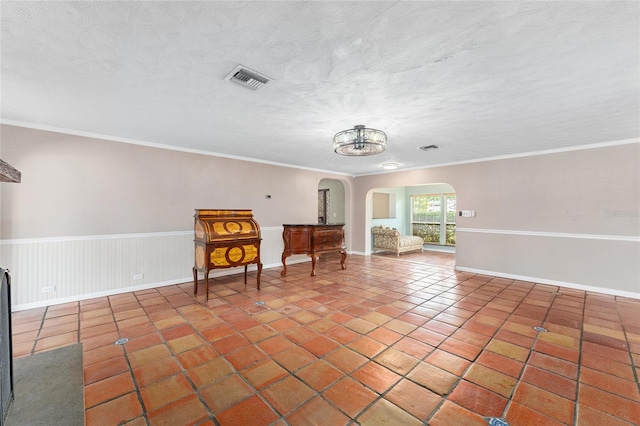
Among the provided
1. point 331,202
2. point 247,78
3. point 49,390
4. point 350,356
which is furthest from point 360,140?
point 331,202

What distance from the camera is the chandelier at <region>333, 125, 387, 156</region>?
127 inches

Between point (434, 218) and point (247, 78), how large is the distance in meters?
8.84

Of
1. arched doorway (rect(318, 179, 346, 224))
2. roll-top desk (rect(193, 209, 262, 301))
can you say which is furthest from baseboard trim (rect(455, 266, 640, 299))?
roll-top desk (rect(193, 209, 262, 301))

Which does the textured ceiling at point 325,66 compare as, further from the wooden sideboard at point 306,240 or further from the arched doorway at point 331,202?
the arched doorway at point 331,202

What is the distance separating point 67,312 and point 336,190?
24.1ft

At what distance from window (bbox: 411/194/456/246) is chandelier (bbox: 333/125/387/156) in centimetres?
656

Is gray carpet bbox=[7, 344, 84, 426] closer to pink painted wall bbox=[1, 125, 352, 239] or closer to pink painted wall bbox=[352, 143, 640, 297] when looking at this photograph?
pink painted wall bbox=[1, 125, 352, 239]

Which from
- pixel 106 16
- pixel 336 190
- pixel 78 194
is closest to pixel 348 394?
pixel 106 16

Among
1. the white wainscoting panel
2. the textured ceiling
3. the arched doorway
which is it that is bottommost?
the white wainscoting panel

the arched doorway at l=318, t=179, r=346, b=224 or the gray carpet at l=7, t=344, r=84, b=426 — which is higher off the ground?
the arched doorway at l=318, t=179, r=346, b=224

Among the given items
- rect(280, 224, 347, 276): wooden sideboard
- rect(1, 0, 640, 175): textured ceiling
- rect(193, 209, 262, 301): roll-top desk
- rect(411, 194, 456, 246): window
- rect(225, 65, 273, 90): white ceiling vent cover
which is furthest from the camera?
rect(411, 194, 456, 246): window

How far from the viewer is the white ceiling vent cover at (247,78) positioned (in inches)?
81.5

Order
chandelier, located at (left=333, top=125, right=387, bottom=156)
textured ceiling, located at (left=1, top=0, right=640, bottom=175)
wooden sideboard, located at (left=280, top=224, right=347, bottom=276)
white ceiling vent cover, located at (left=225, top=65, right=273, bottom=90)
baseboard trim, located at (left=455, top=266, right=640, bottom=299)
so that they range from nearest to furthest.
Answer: textured ceiling, located at (left=1, top=0, right=640, bottom=175) < white ceiling vent cover, located at (left=225, top=65, right=273, bottom=90) < chandelier, located at (left=333, top=125, right=387, bottom=156) < baseboard trim, located at (left=455, top=266, right=640, bottom=299) < wooden sideboard, located at (left=280, top=224, right=347, bottom=276)

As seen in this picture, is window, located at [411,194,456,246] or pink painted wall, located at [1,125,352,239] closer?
pink painted wall, located at [1,125,352,239]
